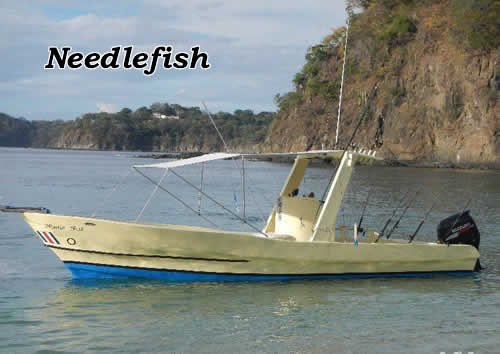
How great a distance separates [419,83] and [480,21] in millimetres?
11586

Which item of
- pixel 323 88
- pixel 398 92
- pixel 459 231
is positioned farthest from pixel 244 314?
pixel 323 88

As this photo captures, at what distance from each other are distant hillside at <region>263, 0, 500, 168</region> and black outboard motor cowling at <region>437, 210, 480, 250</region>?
49.8m

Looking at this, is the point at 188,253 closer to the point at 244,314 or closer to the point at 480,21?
the point at 244,314

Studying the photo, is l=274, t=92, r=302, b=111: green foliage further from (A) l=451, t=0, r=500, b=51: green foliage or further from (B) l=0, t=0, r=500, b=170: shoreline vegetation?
(A) l=451, t=0, r=500, b=51: green foliage

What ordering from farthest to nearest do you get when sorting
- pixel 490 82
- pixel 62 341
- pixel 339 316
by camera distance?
pixel 490 82, pixel 339 316, pixel 62 341

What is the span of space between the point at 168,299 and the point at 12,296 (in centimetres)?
296

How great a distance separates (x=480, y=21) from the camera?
6153 centimetres

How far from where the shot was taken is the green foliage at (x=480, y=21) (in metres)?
61.2

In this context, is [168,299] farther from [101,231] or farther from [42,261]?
[42,261]

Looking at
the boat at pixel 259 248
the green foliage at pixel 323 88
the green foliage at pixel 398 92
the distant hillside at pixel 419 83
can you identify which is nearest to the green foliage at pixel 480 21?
the distant hillside at pixel 419 83

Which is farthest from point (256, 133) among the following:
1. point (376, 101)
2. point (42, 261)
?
point (42, 261)

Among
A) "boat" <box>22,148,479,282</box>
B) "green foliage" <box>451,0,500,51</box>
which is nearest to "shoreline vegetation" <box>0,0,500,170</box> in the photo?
"green foliage" <box>451,0,500,51</box>

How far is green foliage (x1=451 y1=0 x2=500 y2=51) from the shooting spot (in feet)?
201

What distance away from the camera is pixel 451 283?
12.0m
